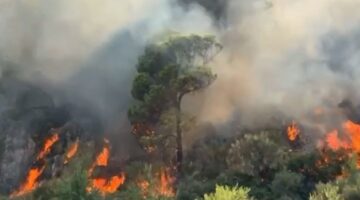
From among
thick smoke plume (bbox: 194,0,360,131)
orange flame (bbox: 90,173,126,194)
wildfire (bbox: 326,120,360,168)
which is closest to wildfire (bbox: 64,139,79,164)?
orange flame (bbox: 90,173,126,194)

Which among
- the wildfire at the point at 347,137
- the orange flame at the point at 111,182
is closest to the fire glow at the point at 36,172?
the orange flame at the point at 111,182

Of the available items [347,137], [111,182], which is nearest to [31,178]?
[111,182]

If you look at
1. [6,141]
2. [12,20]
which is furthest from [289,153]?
[12,20]

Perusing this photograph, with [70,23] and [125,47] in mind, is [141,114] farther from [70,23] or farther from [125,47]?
[70,23]

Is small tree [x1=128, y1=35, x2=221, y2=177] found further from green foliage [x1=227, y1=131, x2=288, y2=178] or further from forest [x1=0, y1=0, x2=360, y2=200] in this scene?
green foliage [x1=227, y1=131, x2=288, y2=178]

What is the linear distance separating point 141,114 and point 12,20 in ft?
81.2

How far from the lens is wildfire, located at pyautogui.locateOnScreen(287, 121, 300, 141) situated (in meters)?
51.5

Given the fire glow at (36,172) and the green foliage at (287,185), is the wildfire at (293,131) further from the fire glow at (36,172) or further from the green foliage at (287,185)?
the fire glow at (36,172)

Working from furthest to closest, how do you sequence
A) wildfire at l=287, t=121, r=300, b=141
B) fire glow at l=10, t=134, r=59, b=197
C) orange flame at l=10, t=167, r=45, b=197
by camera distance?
orange flame at l=10, t=167, r=45, b=197 → fire glow at l=10, t=134, r=59, b=197 → wildfire at l=287, t=121, r=300, b=141

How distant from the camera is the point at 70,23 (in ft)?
207

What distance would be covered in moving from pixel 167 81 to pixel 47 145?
49.3 feet

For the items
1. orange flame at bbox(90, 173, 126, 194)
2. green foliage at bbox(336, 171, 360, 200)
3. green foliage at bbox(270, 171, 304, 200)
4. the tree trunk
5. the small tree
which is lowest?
green foliage at bbox(336, 171, 360, 200)

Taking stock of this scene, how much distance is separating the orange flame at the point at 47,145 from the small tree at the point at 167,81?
9.35 m

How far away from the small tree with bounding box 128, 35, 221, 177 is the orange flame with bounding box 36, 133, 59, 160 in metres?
9.35
